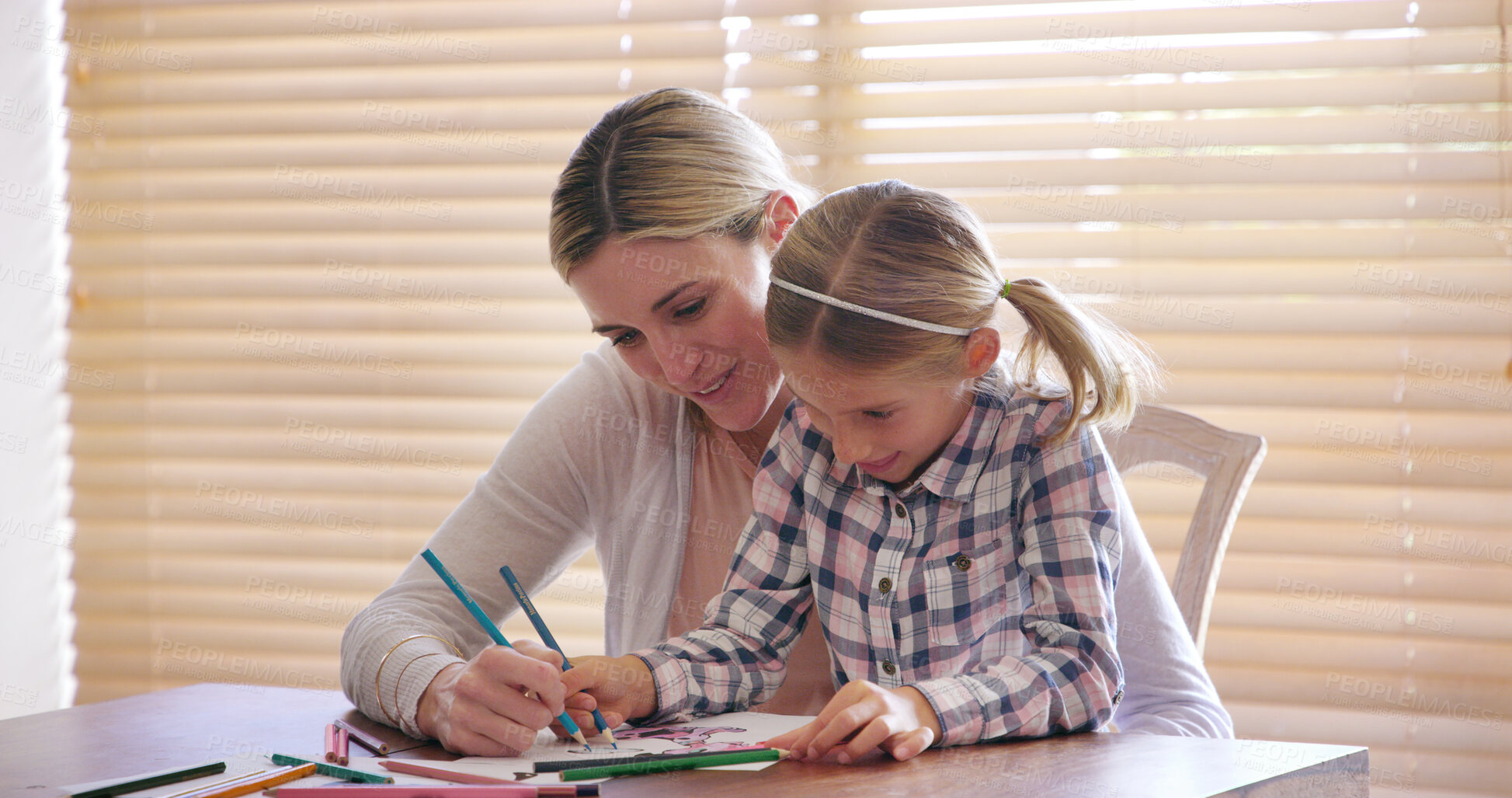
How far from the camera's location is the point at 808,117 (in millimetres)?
2135

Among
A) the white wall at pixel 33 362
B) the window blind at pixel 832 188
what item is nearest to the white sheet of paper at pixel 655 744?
the window blind at pixel 832 188

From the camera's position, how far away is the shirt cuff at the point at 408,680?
1.05m

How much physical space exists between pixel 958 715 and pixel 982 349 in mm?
385

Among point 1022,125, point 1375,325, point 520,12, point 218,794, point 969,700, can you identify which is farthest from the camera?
point 520,12

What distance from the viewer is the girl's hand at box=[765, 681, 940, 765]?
0.87 m

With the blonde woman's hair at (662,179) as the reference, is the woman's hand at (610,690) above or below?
below

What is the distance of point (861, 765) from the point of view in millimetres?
869

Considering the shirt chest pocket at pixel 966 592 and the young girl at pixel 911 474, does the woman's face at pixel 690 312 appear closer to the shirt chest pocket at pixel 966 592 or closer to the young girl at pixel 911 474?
the young girl at pixel 911 474

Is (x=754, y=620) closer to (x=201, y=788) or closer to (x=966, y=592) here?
(x=966, y=592)

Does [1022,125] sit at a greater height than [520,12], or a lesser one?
lesser

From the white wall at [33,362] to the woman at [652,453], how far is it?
1.56 m

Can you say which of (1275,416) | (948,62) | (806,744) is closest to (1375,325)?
(1275,416)

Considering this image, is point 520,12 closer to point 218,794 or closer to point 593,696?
point 593,696

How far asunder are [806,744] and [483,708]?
269 mm
